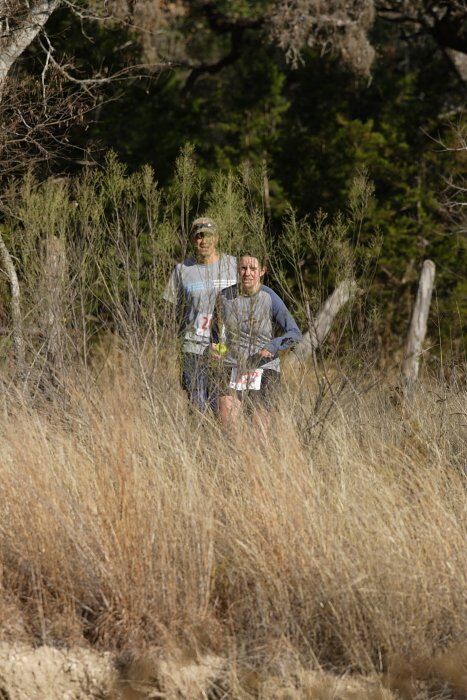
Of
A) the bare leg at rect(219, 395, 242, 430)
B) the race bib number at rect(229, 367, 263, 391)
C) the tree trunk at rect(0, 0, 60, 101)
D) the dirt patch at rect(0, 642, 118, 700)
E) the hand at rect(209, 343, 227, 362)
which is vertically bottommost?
the dirt patch at rect(0, 642, 118, 700)

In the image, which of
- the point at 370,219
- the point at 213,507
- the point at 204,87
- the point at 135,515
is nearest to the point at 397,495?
the point at 213,507

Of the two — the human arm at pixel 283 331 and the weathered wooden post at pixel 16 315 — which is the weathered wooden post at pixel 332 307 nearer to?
the human arm at pixel 283 331

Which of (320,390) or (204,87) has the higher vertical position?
(204,87)

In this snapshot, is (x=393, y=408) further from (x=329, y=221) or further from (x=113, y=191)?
(x=329, y=221)

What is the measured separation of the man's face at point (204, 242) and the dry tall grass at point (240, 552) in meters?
1.35

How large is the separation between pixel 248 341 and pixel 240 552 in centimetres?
192

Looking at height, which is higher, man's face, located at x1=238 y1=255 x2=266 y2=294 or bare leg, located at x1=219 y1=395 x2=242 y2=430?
man's face, located at x1=238 y1=255 x2=266 y2=294

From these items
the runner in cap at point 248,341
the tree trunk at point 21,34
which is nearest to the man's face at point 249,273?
the runner in cap at point 248,341

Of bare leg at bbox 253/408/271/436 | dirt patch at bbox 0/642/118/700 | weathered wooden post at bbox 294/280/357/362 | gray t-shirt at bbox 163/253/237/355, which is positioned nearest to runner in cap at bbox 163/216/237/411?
gray t-shirt at bbox 163/253/237/355

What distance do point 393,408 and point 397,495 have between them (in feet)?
4.44

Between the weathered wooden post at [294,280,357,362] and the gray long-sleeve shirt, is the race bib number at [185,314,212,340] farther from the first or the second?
the weathered wooden post at [294,280,357,362]

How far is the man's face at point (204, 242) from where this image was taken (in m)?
6.77

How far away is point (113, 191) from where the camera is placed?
696 cm

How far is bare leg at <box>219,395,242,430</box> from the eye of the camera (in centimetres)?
633
